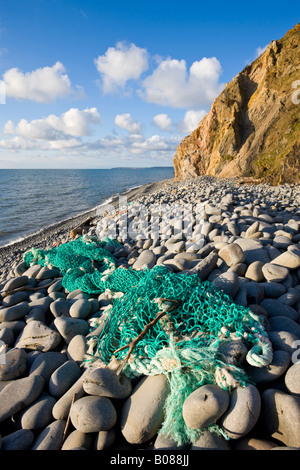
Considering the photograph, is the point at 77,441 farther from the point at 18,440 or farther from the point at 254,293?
the point at 254,293

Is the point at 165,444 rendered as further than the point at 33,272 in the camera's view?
No

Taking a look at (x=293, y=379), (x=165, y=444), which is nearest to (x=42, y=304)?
(x=165, y=444)

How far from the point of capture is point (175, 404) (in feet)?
4.58

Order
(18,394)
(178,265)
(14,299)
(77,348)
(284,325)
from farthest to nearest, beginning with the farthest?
(14,299) → (178,265) → (77,348) → (284,325) → (18,394)

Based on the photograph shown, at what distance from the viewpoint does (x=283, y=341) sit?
1697 mm

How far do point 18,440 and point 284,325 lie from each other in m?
2.15

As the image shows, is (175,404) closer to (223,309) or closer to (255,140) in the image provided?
(223,309)

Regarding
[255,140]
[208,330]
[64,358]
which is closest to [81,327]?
[64,358]

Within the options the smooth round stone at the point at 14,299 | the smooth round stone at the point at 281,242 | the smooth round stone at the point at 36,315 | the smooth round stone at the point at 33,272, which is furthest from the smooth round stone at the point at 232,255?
the smooth round stone at the point at 33,272

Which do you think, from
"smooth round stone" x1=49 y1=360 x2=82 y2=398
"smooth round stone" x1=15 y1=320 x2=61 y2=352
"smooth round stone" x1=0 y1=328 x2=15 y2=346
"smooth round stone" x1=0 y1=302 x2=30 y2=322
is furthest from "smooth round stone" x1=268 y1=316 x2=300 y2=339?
"smooth round stone" x1=0 y1=302 x2=30 y2=322

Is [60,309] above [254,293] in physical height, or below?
below

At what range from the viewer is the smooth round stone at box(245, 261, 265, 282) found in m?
2.70

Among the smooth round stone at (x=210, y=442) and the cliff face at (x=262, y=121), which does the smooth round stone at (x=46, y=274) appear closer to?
the smooth round stone at (x=210, y=442)
